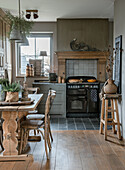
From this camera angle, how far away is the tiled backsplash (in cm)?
718

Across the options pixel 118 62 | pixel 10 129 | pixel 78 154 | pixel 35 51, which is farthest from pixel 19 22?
pixel 78 154

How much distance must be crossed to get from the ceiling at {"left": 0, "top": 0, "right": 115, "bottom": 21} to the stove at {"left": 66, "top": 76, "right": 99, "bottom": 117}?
1.86 meters

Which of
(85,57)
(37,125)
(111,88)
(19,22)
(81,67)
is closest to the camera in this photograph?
(37,125)

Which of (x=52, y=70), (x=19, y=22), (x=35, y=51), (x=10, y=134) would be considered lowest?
(x=10, y=134)

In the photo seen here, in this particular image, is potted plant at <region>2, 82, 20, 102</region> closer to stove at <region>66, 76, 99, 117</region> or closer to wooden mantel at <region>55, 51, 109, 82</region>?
stove at <region>66, 76, 99, 117</region>

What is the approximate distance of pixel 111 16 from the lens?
6727mm

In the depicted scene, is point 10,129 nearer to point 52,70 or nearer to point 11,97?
point 11,97

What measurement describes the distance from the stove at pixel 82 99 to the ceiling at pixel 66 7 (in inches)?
73.3

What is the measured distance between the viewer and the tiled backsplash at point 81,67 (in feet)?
23.6

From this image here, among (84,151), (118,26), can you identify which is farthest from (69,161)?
(118,26)

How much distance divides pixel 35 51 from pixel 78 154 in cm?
442

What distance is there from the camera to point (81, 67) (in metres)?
7.20

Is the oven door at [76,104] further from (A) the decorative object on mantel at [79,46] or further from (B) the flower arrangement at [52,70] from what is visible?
(A) the decorative object on mantel at [79,46]

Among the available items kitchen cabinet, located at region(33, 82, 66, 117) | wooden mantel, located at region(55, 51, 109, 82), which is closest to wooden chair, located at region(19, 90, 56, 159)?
kitchen cabinet, located at region(33, 82, 66, 117)
